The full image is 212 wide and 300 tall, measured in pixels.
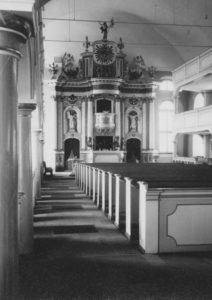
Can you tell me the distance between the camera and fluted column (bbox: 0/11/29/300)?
10.1 ft

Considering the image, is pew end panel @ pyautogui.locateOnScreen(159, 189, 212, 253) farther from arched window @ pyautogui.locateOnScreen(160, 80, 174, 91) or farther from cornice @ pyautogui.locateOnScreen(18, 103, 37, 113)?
arched window @ pyautogui.locateOnScreen(160, 80, 174, 91)

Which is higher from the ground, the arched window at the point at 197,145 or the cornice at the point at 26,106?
the cornice at the point at 26,106

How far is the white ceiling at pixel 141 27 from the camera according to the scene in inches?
822

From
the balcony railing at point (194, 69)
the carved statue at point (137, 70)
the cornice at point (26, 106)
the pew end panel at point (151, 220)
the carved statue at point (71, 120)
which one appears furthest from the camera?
the carved statue at point (137, 70)

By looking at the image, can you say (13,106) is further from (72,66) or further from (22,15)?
(72,66)

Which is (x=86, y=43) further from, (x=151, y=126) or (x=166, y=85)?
(x=151, y=126)

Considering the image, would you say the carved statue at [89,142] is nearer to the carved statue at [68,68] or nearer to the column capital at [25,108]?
the carved statue at [68,68]

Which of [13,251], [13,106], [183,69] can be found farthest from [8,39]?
[183,69]

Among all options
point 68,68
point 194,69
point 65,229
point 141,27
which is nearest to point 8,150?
point 65,229

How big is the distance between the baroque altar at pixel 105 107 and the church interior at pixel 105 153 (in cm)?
6

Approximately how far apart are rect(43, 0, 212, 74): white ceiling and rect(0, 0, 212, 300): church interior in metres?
0.06

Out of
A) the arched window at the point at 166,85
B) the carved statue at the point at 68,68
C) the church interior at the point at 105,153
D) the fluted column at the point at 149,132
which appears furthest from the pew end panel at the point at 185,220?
the arched window at the point at 166,85

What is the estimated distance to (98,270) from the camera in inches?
192

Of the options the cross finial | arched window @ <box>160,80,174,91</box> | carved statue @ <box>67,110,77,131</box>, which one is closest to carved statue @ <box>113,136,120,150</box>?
carved statue @ <box>67,110,77,131</box>
